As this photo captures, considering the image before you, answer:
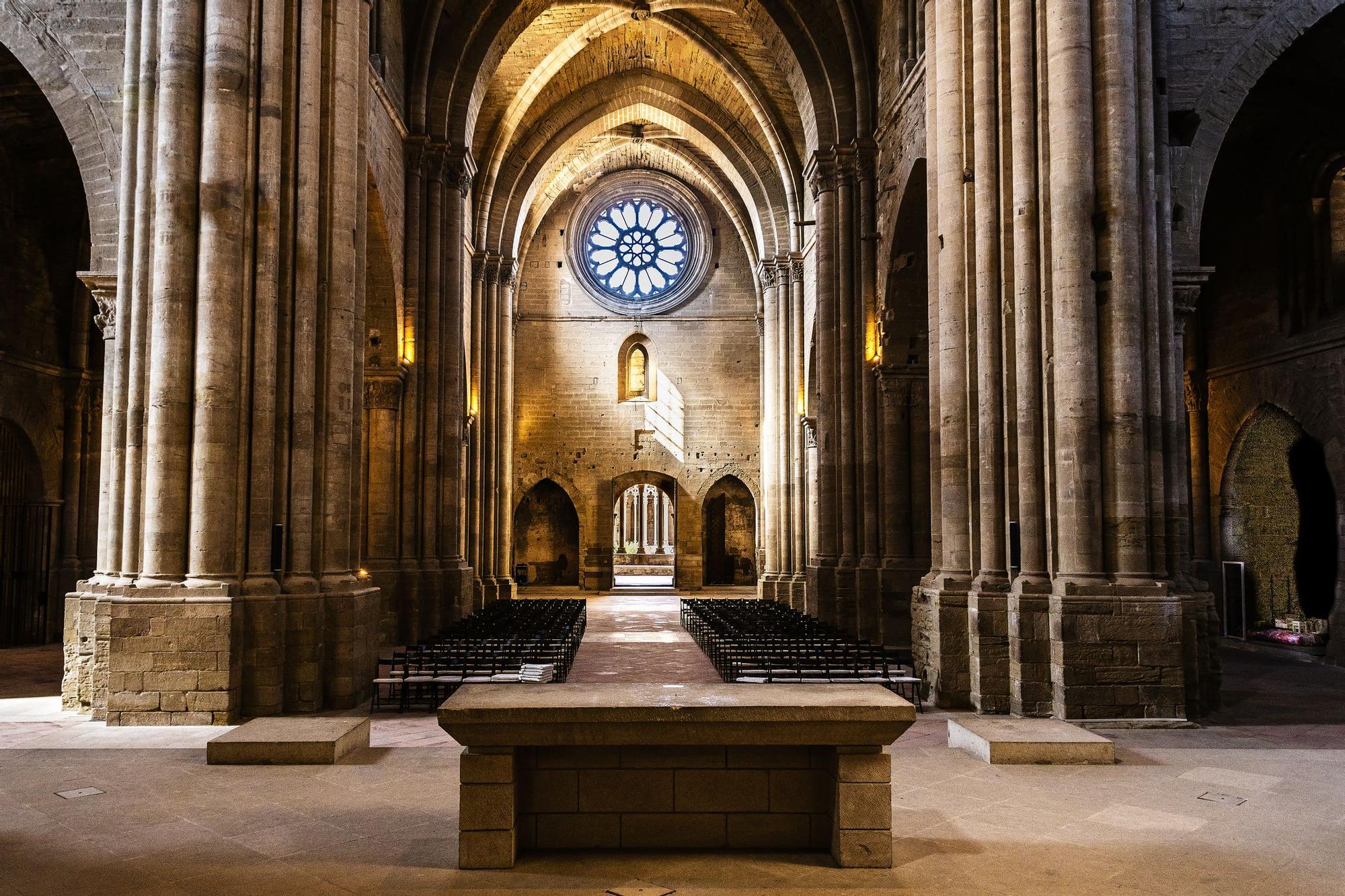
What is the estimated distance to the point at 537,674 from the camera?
11.1 metres

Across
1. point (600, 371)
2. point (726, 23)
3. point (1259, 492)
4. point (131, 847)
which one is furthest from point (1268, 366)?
point (600, 371)

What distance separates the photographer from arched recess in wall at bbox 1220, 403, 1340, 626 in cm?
1627

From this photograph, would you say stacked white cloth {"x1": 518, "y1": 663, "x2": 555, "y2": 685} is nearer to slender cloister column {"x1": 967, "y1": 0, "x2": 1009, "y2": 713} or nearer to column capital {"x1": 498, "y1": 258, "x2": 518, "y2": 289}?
slender cloister column {"x1": 967, "y1": 0, "x2": 1009, "y2": 713}

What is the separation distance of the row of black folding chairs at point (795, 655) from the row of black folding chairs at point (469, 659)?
7.36 feet

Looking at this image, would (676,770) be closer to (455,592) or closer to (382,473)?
(382,473)

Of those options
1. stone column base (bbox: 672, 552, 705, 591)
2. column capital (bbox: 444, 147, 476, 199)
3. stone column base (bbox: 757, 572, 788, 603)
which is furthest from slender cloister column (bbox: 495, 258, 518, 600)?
column capital (bbox: 444, 147, 476, 199)

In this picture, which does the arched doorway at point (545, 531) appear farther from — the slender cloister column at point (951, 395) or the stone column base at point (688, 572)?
the slender cloister column at point (951, 395)

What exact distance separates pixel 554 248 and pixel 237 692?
2778 centimetres

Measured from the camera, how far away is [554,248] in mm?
36031

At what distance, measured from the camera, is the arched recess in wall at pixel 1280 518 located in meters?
16.3

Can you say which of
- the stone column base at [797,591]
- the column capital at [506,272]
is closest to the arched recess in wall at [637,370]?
the column capital at [506,272]

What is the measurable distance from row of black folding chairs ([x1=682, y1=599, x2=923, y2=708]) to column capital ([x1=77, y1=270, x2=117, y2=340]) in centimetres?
812

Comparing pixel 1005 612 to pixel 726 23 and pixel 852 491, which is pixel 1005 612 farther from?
pixel 726 23

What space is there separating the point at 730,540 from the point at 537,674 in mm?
26389
